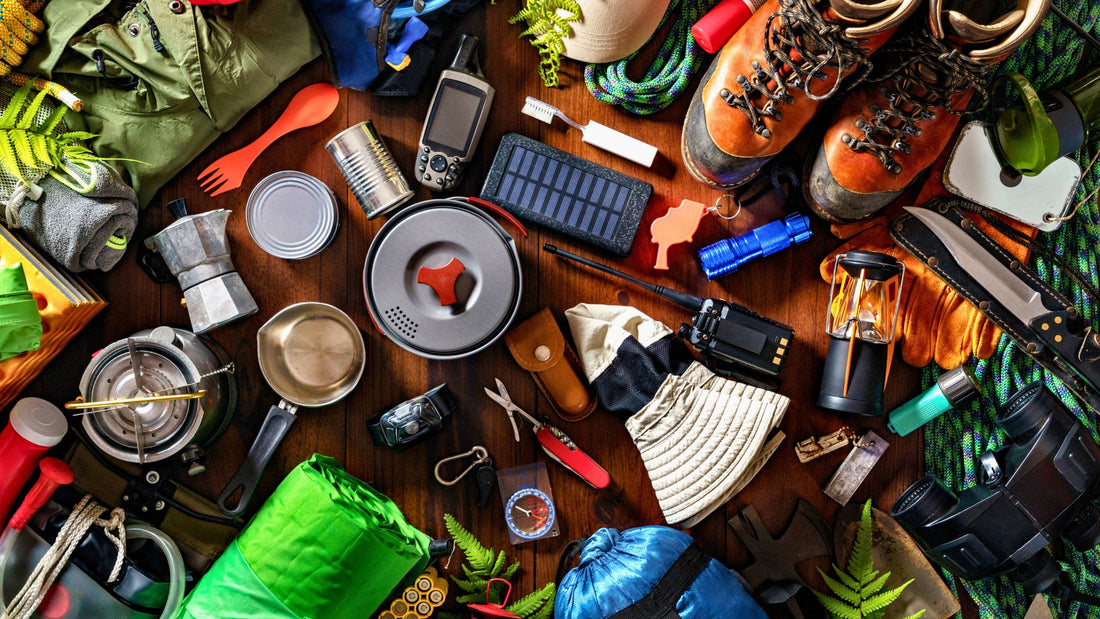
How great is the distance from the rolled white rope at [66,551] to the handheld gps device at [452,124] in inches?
30.3

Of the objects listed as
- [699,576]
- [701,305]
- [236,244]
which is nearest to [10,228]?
[236,244]

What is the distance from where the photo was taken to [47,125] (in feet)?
4.24

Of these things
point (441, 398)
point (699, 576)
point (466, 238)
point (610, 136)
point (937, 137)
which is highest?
point (937, 137)

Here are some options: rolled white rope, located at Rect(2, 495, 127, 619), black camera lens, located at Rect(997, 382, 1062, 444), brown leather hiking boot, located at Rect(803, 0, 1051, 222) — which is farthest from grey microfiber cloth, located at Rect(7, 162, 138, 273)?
black camera lens, located at Rect(997, 382, 1062, 444)

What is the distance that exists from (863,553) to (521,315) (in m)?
0.72

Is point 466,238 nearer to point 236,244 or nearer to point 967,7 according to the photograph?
point 236,244

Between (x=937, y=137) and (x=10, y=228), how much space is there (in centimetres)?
154

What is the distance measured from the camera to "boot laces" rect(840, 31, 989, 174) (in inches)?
47.8

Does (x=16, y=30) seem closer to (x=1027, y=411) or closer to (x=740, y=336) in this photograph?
(x=740, y=336)

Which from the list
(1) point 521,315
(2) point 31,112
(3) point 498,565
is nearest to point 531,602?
(3) point 498,565

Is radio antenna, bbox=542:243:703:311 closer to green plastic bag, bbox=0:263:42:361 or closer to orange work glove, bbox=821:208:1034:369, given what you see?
orange work glove, bbox=821:208:1034:369

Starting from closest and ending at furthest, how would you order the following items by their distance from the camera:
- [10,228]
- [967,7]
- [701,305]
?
[967,7] → [10,228] → [701,305]

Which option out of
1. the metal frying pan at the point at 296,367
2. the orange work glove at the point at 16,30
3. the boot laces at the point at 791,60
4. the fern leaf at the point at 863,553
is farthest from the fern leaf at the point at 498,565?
the orange work glove at the point at 16,30

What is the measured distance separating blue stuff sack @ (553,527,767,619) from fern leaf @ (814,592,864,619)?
0.13 metres
